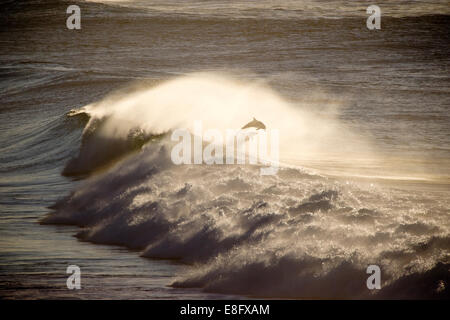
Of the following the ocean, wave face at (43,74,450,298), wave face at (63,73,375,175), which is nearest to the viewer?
wave face at (43,74,450,298)

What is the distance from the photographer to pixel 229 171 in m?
11.2

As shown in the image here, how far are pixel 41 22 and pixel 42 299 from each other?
118ft

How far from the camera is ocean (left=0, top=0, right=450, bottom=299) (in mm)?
7543

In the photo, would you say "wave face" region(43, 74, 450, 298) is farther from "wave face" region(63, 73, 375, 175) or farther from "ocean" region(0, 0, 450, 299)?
"wave face" region(63, 73, 375, 175)

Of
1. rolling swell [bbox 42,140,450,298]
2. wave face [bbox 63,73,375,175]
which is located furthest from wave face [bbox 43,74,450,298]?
wave face [bbox 63,73,375,175]

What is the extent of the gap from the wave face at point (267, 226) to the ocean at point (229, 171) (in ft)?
0.09

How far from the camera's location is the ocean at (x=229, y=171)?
754 centimetres

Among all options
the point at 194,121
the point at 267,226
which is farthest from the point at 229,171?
the point at 194,121

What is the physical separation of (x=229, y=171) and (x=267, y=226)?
2653 millimetres

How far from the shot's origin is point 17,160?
16391 mm

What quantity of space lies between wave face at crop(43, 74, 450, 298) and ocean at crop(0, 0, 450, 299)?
0.09 ft

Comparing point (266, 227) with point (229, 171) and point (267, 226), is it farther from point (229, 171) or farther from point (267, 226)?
point (229, 171)
